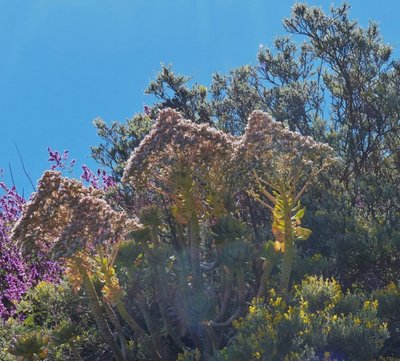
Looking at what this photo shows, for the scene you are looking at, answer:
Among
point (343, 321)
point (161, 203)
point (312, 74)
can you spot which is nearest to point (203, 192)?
point (343, 321)

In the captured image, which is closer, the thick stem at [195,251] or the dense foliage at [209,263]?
the dense foliage at [209,263]

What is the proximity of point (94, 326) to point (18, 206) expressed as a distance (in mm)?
4410

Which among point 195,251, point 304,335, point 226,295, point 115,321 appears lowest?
point 304,335

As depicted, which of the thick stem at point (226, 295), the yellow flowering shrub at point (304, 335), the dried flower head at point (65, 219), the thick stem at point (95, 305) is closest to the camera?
the yellow flowering shrub at point (304, 335)

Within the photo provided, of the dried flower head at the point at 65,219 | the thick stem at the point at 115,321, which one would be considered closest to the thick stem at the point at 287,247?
the dried flower head at the point at 65,219

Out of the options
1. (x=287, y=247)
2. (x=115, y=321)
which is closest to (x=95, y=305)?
(x=115, y=321)

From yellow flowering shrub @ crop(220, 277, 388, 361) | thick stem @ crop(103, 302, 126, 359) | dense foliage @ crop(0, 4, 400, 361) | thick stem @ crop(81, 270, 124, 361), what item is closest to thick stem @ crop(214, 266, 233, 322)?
dense foliage @ crop(0, 4, 400, 361)

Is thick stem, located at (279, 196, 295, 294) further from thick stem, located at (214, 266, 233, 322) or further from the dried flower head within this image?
the dried flower head

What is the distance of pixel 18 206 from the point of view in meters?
10.5

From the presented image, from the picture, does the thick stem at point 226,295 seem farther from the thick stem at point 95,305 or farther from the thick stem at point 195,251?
the thick stem at point 95,305

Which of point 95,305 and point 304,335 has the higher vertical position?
point 95,305

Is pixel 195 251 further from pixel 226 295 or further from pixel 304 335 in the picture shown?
pixel 304 335

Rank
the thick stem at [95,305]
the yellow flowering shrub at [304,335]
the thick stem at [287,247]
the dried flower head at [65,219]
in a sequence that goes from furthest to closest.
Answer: the thick stem at [95,305] → the thick stem at [287,247] → the dried flower head at [65,219] → the yellow flowering shrub at [304,335]

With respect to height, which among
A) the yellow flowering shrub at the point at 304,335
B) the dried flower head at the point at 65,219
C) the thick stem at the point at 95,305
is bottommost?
the yellow flowering shrub at the point at 304,335
